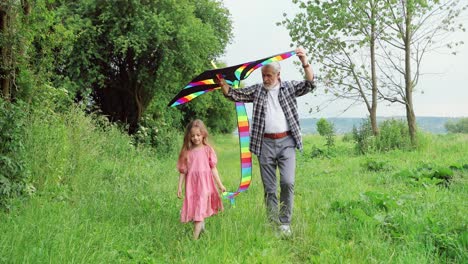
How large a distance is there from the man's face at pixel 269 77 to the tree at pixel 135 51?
11043 millimetres

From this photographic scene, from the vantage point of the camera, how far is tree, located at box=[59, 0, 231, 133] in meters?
16.4

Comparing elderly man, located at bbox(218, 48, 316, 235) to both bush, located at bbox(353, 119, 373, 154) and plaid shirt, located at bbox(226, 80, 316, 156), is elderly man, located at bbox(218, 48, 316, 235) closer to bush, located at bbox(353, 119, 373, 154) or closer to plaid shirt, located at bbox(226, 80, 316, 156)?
plaid shirt, located at bbox(226, 80, 316, 156)

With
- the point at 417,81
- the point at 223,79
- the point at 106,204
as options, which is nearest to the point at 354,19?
the point at 417,81

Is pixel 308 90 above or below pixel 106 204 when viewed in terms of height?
above

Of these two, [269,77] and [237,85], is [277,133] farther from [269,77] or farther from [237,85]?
[237,85]

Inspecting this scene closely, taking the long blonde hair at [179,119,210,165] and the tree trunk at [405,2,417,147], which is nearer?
the long blonde hair at [179,119,210,165]

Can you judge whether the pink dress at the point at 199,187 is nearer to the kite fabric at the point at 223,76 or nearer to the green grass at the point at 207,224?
the green grass at the point at 207,224

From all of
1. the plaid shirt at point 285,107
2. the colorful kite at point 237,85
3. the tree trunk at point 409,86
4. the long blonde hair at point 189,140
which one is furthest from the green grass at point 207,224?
the tree trunk at point 409,86

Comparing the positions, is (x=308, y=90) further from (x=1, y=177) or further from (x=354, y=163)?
(x=354, y=163)

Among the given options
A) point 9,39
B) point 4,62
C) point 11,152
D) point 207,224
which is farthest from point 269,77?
point 4,62

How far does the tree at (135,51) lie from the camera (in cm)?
1638

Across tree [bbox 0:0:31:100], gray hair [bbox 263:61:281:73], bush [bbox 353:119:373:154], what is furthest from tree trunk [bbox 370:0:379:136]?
tree [bbox 0:0:31:100]

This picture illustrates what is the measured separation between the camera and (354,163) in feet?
40.6

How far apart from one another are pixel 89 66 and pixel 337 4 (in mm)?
9396
